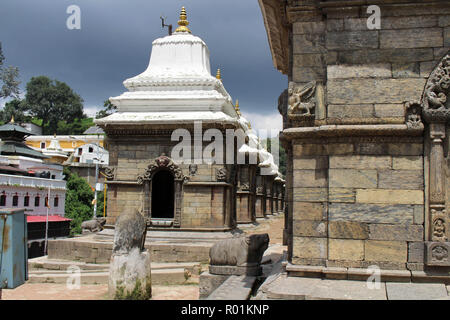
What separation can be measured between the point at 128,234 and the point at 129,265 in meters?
0.65

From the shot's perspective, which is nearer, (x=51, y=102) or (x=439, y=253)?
(x=439, y=253)

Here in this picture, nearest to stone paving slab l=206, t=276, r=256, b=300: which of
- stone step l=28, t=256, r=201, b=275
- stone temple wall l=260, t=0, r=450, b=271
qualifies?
stone temple wall l=260, t=0, r=450, b=271

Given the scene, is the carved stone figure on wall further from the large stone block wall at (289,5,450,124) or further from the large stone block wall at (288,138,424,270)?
the large stone block wall at (289,5,450,124)

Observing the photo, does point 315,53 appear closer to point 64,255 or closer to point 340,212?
point 340,212

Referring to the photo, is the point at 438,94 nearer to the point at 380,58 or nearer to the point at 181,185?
the point at 380,58

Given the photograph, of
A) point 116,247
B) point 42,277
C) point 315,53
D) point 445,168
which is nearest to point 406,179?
point 445,168

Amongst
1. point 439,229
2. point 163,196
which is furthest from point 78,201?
point 439,229

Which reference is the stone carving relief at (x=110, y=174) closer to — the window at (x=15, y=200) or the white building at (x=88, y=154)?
the window at (x=15, y=200)

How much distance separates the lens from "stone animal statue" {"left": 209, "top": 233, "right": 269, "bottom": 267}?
9883 mm

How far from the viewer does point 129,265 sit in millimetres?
10086

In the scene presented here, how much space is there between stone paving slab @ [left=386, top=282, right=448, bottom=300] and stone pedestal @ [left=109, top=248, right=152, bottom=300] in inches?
207

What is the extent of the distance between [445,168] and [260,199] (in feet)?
88.1

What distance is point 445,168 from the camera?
22.9 feet

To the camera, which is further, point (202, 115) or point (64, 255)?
point (202, 115)
